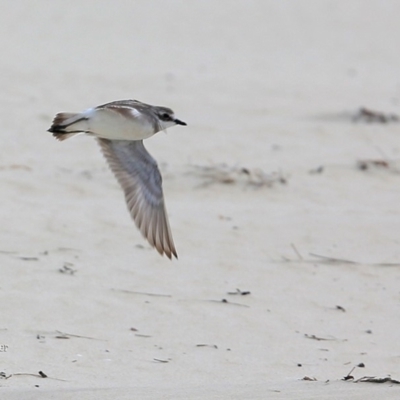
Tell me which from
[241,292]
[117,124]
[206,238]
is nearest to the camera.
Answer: [117,124]

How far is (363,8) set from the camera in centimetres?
1741

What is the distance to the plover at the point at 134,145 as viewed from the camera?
5.71 metres

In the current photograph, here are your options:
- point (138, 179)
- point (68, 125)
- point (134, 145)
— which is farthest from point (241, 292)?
point (68, 125)

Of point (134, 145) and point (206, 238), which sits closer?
point (134, 145)

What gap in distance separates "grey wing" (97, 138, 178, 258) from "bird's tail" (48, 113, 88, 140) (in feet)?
1.79

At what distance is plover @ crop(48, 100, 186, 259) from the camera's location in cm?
571

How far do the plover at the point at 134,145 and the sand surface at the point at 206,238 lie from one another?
0.39 m

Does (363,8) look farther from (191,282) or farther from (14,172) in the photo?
(191,282)

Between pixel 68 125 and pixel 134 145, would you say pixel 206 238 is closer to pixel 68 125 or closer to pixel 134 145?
pixel 134 145

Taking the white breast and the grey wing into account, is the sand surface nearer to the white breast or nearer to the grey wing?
the grey wing

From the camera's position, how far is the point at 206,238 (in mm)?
7129

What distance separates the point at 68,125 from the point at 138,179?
0.72m

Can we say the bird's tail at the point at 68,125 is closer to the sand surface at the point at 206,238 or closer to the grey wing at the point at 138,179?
the grey wing at the point at 138,179

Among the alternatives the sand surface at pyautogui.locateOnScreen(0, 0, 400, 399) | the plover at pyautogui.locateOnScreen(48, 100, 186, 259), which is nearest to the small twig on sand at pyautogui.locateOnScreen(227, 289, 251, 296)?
the sand surface at pyautogui.locateOnScreen(0, 0, 400, 399)
